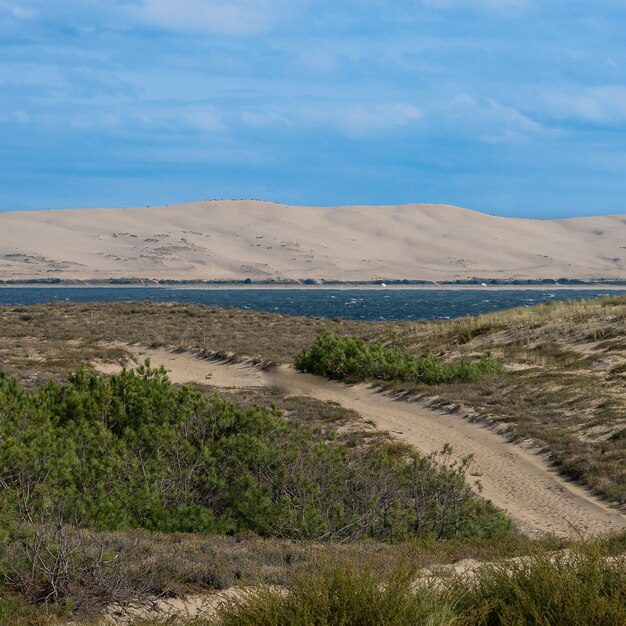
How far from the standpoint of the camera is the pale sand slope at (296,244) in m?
144

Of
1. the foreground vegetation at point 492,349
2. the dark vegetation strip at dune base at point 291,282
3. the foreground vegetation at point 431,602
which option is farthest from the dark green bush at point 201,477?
the dark vegetation strip at dune base at point 291,282

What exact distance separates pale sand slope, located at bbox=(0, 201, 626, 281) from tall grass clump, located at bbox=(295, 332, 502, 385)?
4475 inches

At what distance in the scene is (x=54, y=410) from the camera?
37.0 feet

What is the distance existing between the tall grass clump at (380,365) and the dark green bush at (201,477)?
35.6 feet

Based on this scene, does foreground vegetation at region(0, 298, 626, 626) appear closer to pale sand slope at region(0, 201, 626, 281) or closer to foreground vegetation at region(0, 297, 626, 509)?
foreground vegetation at region(0, 297, 626, 509)

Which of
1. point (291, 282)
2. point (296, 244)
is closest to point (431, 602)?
point (291, 282)

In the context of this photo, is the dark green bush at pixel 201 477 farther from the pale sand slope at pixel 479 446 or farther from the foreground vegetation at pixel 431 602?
the foreground vegetation at pixel 431 602

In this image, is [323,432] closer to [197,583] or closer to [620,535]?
[620,535]

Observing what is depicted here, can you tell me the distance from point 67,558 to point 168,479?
357 cm

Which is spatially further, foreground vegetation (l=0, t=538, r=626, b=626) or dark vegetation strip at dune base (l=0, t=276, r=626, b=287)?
dark vegetation strip at dune base (l=0, t=276, r=626, b=287)

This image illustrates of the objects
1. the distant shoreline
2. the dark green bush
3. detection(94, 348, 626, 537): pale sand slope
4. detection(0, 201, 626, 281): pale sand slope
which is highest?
detection(0, 201, 626, 281): pale sand slope

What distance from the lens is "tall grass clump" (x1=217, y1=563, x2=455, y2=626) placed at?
4574 millimetres

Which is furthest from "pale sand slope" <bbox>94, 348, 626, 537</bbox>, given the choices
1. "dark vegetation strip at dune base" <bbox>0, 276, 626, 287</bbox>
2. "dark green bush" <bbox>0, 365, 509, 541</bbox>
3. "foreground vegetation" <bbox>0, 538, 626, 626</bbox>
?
"dark vegetation strip at dune base" <bbox>0, 276, 626, 287</bbox>

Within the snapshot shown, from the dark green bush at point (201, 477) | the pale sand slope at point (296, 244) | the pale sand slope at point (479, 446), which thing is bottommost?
the pale sand slope at point (479, 446)
